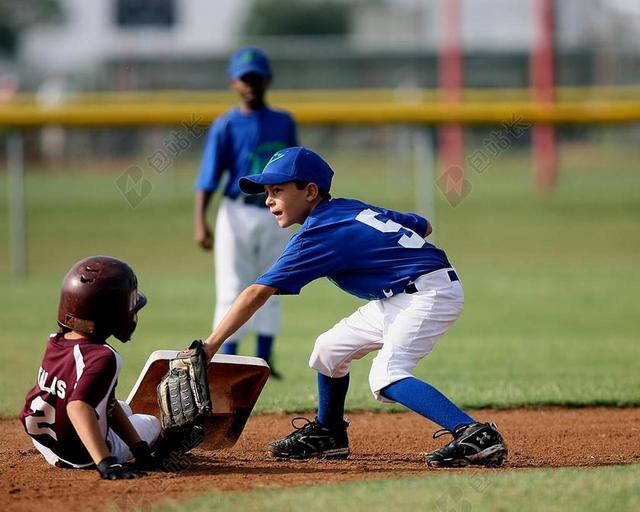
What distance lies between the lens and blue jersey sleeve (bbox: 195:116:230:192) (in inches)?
288

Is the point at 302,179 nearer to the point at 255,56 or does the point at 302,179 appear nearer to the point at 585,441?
the point at 585,441

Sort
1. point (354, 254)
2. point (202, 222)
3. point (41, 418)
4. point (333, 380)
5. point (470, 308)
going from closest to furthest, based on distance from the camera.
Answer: point (41, 418)
point (354, 254)
point (333, 380)
point (202, 222)
point (470, 308)

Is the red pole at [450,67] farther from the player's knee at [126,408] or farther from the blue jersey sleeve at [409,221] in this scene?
the player's knee at [126,408]

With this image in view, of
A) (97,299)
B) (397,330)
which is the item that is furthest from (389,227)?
(97,299)

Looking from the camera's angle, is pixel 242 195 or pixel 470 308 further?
pixel 470 308

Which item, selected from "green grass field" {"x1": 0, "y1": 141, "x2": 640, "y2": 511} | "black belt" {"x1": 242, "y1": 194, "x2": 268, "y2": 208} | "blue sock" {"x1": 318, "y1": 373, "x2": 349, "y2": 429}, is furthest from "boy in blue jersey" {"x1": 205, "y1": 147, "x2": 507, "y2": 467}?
"black belt" {"x1": 242, "y1": 194, "x2": 268, "y2": 208}

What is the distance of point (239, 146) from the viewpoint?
7328 millimetres

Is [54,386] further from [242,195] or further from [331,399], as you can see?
[242,195]

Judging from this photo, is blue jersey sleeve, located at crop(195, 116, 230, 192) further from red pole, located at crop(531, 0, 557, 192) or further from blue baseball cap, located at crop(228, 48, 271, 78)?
red pole, located at crop(531, 0, 557, 192)

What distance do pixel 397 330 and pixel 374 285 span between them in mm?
224

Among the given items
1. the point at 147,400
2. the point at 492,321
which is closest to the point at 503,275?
the point at 492,321

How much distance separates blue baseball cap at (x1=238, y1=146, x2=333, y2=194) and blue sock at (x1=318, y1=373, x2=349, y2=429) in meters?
0.94

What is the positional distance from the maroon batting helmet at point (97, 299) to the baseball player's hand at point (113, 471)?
1.75ft

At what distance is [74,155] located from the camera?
26.4 m
